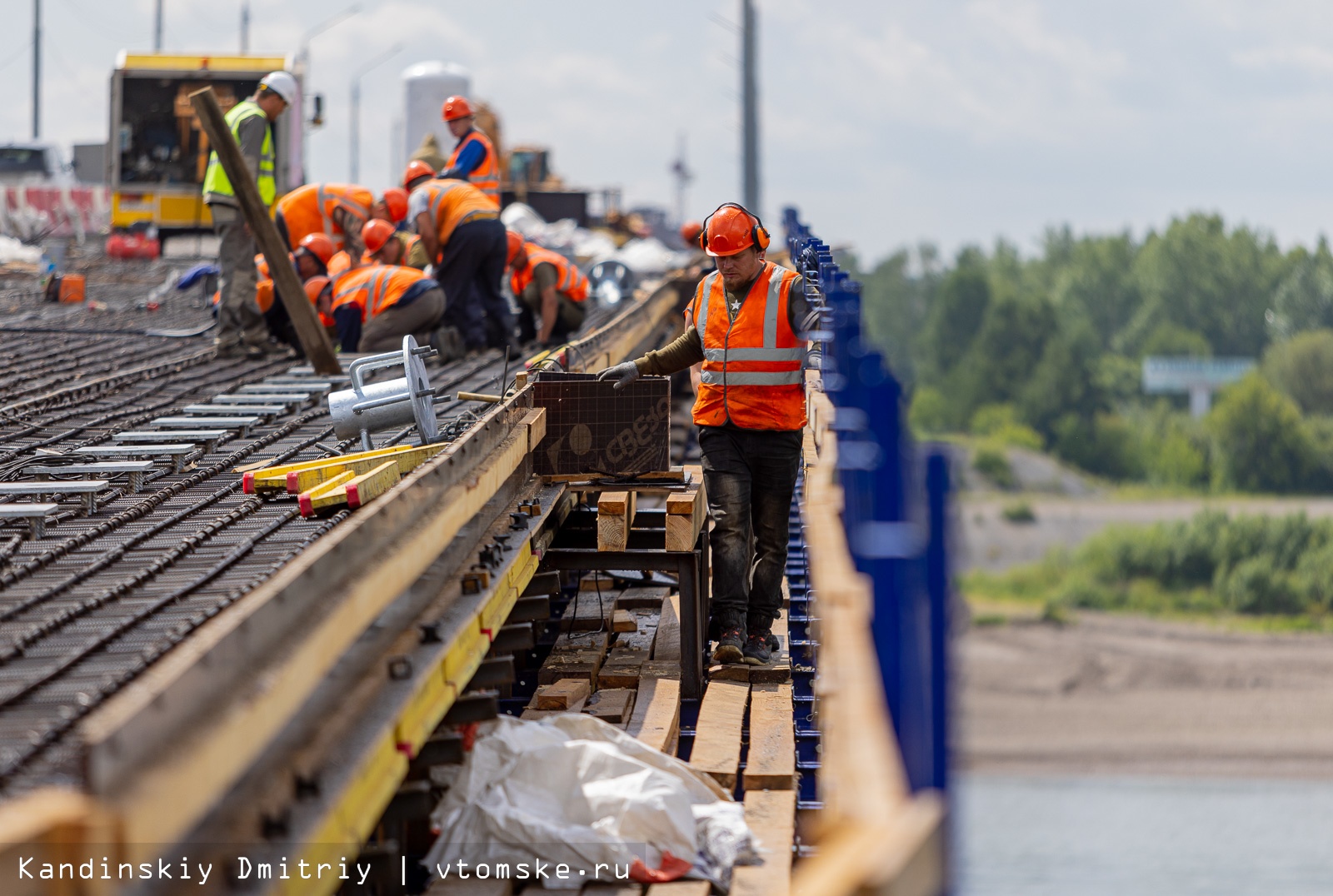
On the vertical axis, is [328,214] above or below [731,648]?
above

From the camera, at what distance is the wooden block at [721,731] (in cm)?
589

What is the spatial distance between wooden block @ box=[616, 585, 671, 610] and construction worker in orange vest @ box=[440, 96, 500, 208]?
460 cm

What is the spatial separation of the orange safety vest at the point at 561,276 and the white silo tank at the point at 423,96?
1754cm

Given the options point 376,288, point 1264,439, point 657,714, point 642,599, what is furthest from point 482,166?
point 1264,439

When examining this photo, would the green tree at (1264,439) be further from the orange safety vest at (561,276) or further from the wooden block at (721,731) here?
the wooden block at (721,731)

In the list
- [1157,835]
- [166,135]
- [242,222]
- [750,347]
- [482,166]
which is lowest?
[1157,835]

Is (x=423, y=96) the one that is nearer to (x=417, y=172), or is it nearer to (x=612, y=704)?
(x=417, y=172)

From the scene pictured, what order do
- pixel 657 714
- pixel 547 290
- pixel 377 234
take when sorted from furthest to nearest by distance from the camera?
pixel 547 290, pixel 377 234, pixel 657 714

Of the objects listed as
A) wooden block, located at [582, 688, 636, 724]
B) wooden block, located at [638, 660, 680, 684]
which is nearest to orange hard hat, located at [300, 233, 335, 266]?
wooden block, located at [638, 660, 680, 684]

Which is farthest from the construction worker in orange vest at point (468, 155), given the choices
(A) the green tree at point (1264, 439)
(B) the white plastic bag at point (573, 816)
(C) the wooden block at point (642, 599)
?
(A) the green tree at point (1264, 439)

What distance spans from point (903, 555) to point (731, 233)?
3723mm

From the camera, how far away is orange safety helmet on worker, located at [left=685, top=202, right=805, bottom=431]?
688cm

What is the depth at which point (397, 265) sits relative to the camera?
12648 mm

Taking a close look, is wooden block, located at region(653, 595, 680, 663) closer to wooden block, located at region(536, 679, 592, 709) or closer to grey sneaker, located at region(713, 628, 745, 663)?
grey sneaker, located at region(713, 628, 745, 663)
